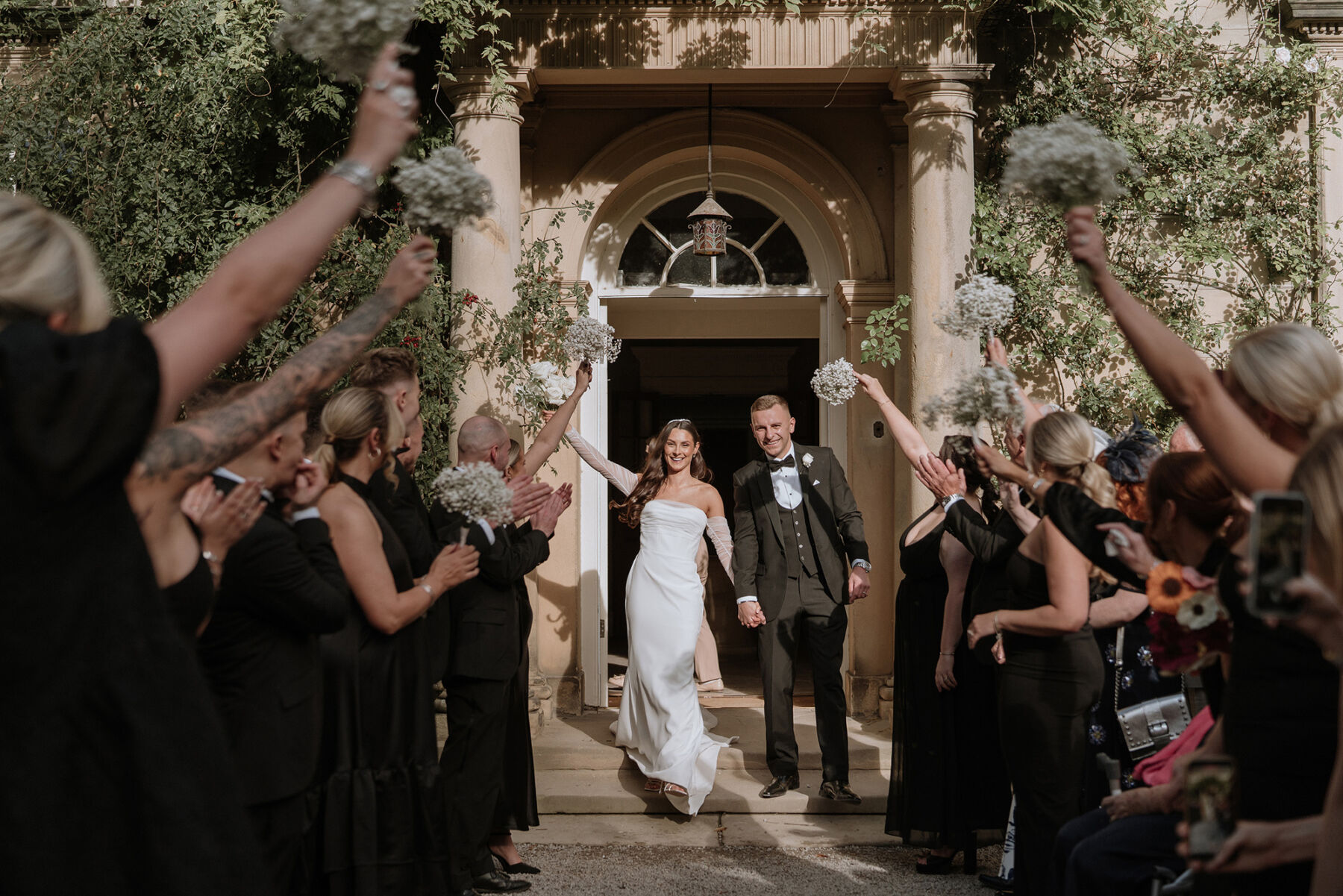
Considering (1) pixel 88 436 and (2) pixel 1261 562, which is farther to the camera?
(2) pixel 1261 562

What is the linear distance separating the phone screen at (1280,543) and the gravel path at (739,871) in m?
3.87

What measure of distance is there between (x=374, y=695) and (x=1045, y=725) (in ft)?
7.59

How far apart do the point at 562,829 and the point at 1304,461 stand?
5.08m

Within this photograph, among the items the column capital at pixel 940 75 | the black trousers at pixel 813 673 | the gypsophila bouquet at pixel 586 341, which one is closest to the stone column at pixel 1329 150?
the column capital at pixel 940 75

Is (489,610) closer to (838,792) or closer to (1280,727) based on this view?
(838,792)

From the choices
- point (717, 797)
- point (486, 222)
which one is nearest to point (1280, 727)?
point (717, 797)

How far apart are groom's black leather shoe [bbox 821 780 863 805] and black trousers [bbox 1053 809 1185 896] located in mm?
3131

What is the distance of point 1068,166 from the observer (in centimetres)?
296

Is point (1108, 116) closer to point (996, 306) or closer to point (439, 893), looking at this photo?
point (996, 306)

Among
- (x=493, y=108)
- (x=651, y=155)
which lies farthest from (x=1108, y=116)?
(x=493, y=108)

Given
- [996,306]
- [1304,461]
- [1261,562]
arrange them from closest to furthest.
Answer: [1261,562], [1304,461], [996,306]

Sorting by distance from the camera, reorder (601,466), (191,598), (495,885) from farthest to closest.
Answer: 1. (601,466)
2. (495,885)
3. (191,598)

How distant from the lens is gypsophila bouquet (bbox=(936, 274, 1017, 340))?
13.8 feet

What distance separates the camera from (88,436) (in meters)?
1.51
